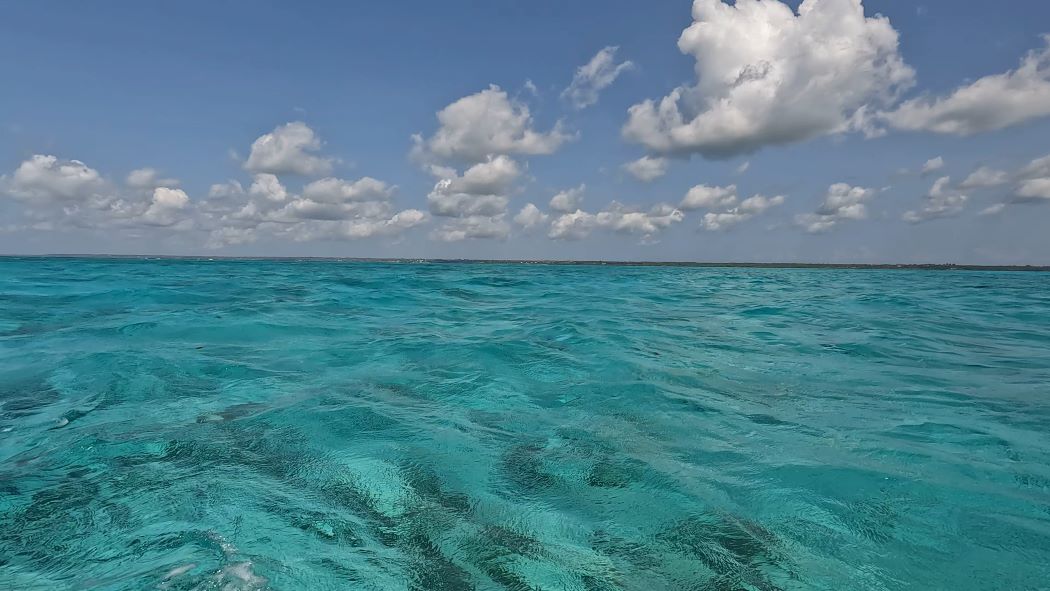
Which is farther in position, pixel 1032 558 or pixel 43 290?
pixel 43 290

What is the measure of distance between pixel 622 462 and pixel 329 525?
10.2 feet

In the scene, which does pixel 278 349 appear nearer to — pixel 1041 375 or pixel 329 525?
pixel 329 525

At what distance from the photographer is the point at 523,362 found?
10.7m

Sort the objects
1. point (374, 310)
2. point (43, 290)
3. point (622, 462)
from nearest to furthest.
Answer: point (622, 462) → point (374, 310) → point (43, 290)

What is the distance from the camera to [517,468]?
5309 millimetres

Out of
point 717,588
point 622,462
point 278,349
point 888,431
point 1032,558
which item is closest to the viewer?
point 717,588

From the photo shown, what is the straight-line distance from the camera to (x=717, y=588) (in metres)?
3.36

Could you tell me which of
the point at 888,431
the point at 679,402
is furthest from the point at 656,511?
the point at 888,431

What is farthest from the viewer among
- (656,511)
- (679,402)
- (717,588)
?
(679,402)

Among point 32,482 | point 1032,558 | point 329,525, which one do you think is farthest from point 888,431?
point 32,482

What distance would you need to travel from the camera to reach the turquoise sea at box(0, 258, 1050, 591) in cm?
355

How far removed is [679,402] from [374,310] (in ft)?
48.9

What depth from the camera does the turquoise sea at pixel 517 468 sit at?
355cm

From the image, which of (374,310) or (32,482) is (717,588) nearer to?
(32,482)
